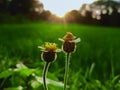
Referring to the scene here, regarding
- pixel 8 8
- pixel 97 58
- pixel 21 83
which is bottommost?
pixel 8 8

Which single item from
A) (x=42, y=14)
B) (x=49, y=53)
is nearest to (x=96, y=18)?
(x=42, y=14)

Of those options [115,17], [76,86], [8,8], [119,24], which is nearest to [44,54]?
[76,86]

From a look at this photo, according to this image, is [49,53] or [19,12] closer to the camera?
[49,53]

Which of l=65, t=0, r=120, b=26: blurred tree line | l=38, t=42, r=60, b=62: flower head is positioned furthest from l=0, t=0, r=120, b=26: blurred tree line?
l=38, t=42, r=60, b=62: flower head

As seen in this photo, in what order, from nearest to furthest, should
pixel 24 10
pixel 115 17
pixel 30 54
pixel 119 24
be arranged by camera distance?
→ pixel 30 54
pixel 24 10
pixel 115 17
pixel 119 24

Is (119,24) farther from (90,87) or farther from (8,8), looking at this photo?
(90,87)

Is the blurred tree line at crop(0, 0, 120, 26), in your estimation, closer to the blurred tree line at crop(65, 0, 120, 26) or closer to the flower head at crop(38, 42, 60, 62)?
the blurred tree line at crop(65, 0, 120, 26)

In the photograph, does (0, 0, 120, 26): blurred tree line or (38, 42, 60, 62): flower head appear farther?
(0, 0, 120, 26): blurred tree line

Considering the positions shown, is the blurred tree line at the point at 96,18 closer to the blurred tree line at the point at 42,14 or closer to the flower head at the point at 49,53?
the blurred tree line at the point at 42,14

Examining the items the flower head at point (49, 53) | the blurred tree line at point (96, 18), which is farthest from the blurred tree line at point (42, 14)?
the flower head at point (49, 53)

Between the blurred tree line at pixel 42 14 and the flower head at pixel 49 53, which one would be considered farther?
the blurred tree line at pixel 42 14

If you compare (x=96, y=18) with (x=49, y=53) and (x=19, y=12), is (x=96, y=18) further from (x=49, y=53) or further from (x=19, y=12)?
(x=49, y=53)
